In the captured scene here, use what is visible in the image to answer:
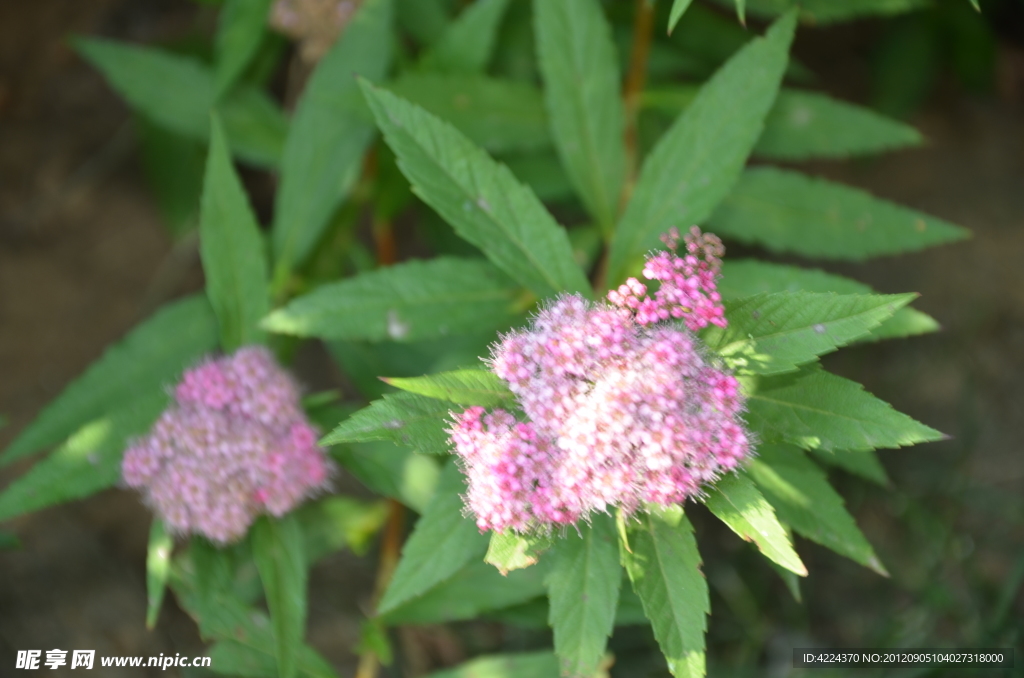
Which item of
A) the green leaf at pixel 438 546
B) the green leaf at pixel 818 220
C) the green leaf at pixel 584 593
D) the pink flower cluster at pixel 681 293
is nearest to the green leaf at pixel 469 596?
the green leaf at pixel 438 546

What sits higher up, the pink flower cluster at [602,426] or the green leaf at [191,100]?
the green leaf at [191,100]

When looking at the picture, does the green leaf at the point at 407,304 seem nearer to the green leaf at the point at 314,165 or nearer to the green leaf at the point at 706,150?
the green leaf at the point at 706,150

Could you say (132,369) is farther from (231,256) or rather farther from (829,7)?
(829,7)

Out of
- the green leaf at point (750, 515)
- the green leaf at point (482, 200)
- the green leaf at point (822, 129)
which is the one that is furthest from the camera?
the green leaf at point (822, 129)

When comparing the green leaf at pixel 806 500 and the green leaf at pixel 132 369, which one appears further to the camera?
the green leaf at pixel 132 369

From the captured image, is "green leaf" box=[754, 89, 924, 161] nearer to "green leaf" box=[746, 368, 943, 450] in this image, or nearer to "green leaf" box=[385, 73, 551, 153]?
"green leaf" box=[385, 73, 551, 153]

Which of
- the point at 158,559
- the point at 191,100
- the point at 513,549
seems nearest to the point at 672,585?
the point at 513,549
